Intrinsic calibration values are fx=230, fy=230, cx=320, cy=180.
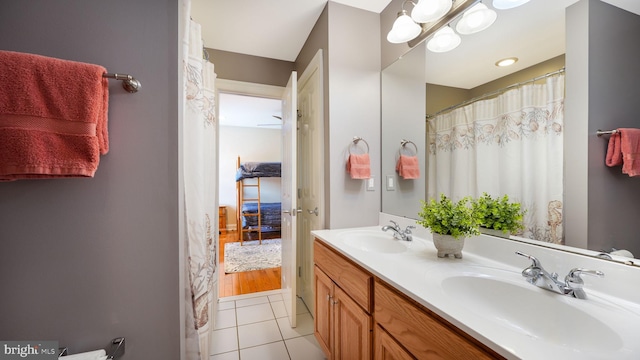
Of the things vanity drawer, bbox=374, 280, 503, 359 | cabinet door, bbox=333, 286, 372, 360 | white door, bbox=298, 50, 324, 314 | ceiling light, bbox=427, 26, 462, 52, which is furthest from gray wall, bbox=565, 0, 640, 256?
white door, bbox=298, 50, 324, 314

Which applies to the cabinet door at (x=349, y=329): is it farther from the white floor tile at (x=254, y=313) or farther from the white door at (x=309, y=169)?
the white floor tile at (x=254, y=313)

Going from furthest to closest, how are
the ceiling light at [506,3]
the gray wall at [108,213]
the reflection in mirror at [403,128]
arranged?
the reflection in mirror at [403,128], the ceiling light at [506,3], the gray wall at [108,213]

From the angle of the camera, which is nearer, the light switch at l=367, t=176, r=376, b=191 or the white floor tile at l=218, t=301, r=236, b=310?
the light switch at l=367, t=176, r=376, b=191

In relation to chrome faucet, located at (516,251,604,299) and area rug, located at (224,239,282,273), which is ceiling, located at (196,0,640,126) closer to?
chrome faucet, located at (516,251,604,299)

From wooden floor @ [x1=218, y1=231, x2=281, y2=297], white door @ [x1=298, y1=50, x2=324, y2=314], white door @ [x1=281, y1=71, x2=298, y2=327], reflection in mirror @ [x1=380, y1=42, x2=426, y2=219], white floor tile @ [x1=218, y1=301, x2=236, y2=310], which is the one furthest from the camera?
wooden floor @ [x1=218, y1=231, x2=281, y2=297]

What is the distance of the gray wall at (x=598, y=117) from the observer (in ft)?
2.48

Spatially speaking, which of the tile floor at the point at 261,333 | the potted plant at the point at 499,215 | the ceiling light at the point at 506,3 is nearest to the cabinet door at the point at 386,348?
the potted plant at the point at 499,215

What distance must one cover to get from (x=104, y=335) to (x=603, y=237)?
1978mm

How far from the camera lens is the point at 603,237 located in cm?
81

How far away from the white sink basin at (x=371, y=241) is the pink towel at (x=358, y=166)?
0.40 metres

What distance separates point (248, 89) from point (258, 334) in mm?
2242

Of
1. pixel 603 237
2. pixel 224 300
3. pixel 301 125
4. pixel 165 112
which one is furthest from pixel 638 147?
pixel 224 300

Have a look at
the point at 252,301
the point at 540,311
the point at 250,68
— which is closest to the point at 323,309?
the point at 540,311

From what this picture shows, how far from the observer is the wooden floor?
2.62 metres
